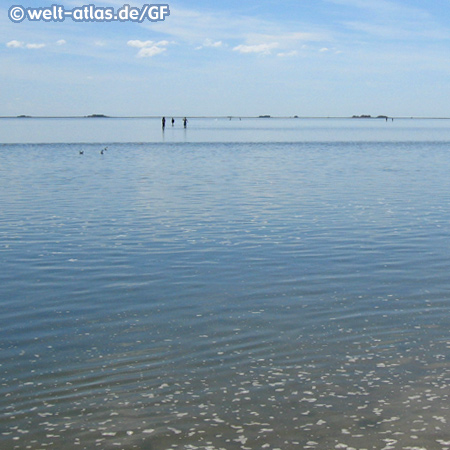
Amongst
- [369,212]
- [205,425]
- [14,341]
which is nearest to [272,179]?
[369,212]

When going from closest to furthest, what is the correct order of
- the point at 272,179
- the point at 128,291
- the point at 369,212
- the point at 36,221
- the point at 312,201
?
the point at 128,291
the point at 36,221
the point at 369,212
the point at 312,201
the point at 272,179

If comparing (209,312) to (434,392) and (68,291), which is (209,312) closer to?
(68,291)

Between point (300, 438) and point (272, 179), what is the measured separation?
37.5m

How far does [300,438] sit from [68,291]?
29.4 ft

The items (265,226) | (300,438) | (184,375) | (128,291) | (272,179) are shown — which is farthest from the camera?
(272,179)

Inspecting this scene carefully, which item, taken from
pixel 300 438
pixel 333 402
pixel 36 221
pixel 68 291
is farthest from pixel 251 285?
pixel 36 221

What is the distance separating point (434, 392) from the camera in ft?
33.1

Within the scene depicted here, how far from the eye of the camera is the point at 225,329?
13.2m

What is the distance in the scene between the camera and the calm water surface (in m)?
9.20

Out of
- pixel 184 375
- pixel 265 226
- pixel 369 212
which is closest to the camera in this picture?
pixel 184 375

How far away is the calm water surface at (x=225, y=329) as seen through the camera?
920cm

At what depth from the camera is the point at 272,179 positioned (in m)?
45.8

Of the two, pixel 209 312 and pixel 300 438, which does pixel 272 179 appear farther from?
pixel 300 438

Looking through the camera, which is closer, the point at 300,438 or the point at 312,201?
the point at 300,438
